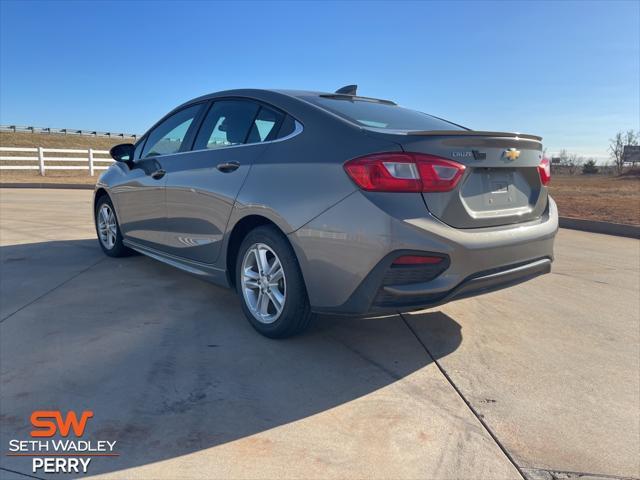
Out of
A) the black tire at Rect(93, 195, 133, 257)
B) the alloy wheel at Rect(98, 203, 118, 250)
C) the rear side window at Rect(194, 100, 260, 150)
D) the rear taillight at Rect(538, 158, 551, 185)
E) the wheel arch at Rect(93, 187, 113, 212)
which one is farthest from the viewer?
the wheel arch at Rect(93, 187, 113, 212)

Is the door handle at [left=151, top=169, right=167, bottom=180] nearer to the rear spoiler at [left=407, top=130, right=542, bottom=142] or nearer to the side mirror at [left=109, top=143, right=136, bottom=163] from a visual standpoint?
the side mirror at [left=109, top=143, right=136, bottom=163]

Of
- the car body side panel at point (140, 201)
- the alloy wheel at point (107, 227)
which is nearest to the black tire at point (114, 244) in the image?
the alloy wheel at point (107, 227)

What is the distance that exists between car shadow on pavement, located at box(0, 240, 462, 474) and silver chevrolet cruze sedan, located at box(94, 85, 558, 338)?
317 mm

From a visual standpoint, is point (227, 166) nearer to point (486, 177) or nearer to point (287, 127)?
point (287, 127)

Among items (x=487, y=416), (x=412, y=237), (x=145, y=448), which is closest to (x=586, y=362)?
(x=487, y=416)

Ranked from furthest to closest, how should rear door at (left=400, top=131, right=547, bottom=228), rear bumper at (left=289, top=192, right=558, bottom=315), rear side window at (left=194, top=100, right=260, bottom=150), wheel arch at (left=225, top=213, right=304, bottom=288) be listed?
rear side window at (left=194, top=100, right=260, bottom=150), wheel arch at (left=225, top=213, right=304, bottom=288), rear door at (left=400, top=131, right=547, bottom=228), rear bumper at (left=289, top=192, right=558, bottom=315)

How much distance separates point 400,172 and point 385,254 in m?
0.44

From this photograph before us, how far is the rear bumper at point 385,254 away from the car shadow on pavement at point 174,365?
463 mm

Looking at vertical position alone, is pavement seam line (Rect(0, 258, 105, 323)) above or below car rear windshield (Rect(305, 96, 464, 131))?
below

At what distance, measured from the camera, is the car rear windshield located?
3105mm

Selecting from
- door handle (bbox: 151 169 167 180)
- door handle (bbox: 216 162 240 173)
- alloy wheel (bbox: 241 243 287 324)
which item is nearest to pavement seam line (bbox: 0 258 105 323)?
door handle (bbox: 151 169 167 180)

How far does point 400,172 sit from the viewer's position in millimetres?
2545

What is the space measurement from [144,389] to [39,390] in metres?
0.54

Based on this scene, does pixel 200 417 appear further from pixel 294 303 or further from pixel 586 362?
pixel 586 362
